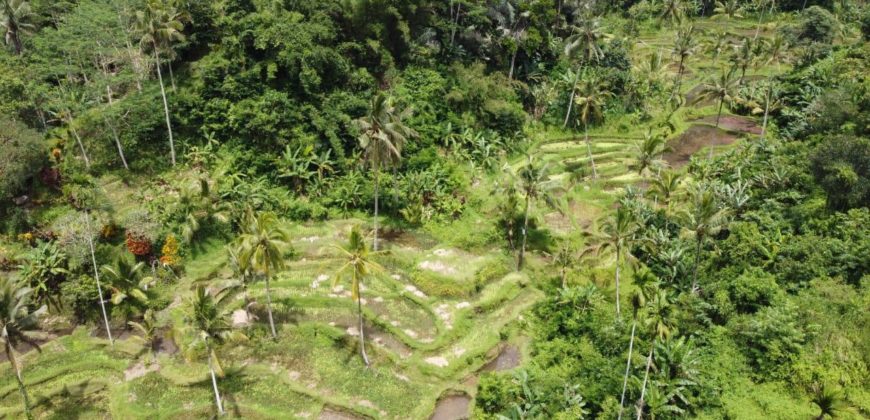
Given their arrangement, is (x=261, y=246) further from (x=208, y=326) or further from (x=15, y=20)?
(x=15, y=20)

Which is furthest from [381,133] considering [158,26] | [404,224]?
[158,26]

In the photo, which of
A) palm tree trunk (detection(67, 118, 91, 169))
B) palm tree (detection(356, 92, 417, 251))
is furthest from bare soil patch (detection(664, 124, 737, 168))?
palm tree trunk (detection(67, 118, 91, 169))

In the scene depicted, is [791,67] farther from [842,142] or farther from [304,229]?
[304,229]

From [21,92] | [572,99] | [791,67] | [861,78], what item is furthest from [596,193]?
[21,92]

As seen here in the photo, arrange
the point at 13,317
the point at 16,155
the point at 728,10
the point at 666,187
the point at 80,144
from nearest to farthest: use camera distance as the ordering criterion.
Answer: the point at 13,317 < the point at 16,155 < the point at 666,187 < the point at 80,144 < the point at 728,10

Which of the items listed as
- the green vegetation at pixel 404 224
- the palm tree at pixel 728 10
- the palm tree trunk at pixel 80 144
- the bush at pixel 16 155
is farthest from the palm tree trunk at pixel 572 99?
the bush at pixel 16 155

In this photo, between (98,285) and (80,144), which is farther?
(80,144)
